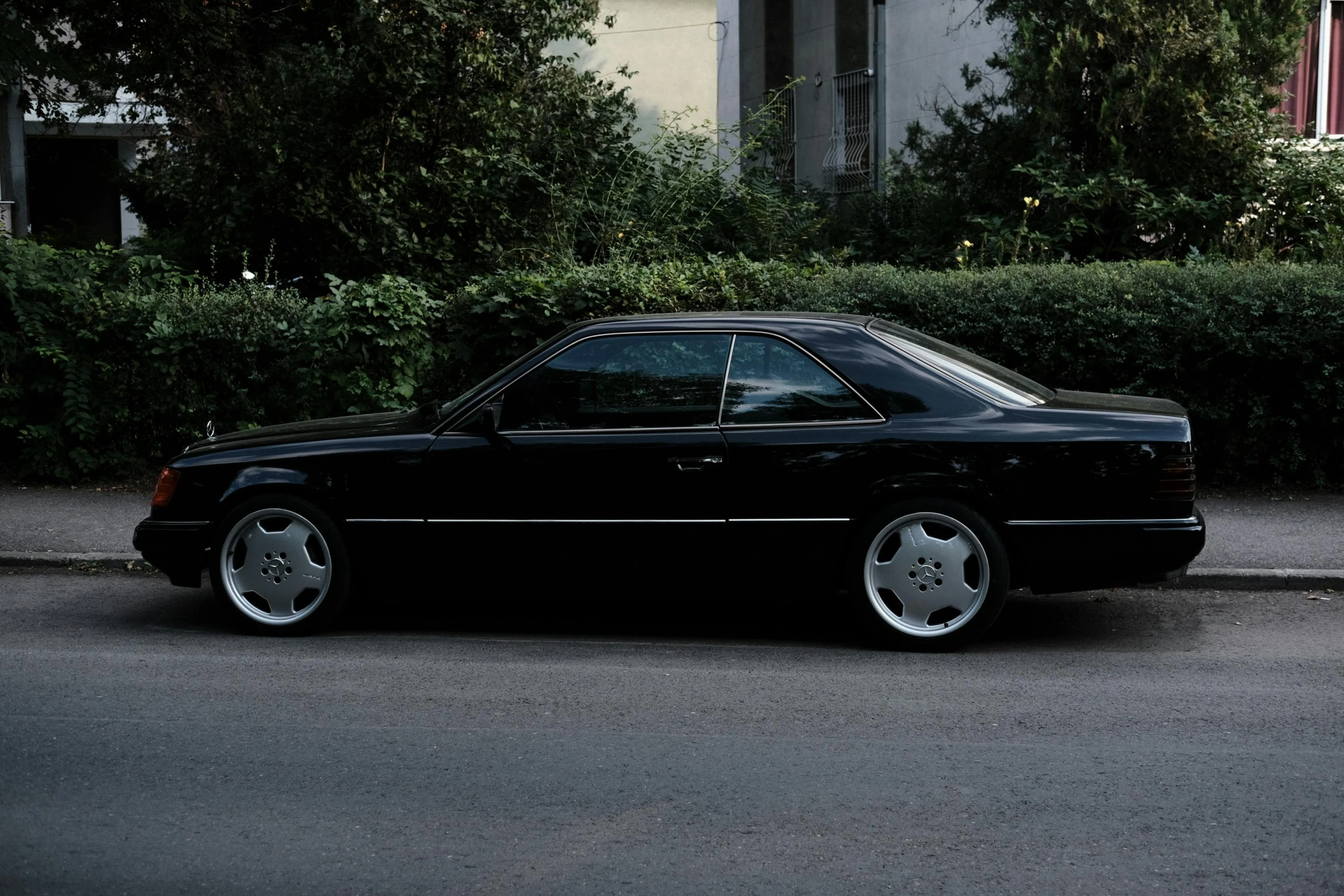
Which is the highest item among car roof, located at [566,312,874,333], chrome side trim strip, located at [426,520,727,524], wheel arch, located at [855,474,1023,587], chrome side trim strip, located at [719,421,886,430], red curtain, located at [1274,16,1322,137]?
red curtain, located at [1274,16,1322,137]

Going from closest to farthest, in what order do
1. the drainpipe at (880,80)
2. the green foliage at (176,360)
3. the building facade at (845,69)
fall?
the green foliage at (176,360), the building facade at (845,69), the drainpipe at (880,80)

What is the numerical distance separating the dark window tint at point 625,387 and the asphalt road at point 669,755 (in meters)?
1.06

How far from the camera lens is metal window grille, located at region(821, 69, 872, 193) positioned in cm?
2153

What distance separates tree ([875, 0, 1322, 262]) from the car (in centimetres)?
677

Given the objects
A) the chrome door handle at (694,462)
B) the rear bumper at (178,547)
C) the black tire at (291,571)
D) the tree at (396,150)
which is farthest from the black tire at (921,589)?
the tree at (396,150)

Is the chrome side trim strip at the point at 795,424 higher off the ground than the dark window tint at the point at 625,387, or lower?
lower

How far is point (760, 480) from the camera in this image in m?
6.70

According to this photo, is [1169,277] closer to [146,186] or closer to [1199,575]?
[1199,575]

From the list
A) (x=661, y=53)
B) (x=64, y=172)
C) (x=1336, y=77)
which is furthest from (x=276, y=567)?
(x=64, y=172)

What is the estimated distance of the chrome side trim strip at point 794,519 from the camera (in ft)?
21.9

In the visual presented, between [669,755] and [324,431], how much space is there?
3.00 metres

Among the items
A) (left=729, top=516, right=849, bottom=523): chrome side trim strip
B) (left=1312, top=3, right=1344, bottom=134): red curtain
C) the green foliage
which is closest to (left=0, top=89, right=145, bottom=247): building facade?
the green foliage

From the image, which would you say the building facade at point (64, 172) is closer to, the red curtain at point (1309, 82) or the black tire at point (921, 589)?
the red curtain at point (1309, 82)

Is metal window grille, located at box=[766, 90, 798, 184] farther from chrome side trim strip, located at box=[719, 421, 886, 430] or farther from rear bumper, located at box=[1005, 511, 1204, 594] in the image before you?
rear bumper, located at box=[1005, 511, 1204, 594]
